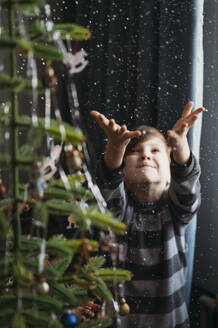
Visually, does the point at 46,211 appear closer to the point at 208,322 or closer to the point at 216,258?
the point at 208,322

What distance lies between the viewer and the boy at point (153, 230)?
883 mm

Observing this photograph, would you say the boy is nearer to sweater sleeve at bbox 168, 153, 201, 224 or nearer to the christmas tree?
sweater sleeve at bbox 168, 153, 201, 224

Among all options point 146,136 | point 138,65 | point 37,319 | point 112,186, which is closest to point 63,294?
point 37,319

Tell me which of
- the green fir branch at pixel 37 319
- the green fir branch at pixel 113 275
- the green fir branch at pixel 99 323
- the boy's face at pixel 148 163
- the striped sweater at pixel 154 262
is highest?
the boy's face at pixel 148 163

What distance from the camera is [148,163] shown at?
2.86 ft

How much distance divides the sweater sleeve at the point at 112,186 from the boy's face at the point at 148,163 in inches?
1.7

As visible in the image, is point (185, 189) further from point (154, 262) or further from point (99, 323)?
point (99, 323)

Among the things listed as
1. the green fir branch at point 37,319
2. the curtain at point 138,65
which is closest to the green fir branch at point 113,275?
the green fir branch at point 37,319

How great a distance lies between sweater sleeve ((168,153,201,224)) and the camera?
32.9 inches

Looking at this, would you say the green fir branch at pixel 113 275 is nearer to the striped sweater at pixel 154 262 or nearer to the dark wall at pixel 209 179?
the striped sweater at pixel 154 262

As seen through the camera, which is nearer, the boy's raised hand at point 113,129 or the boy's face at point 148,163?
the boy's raised hand at point 113,129

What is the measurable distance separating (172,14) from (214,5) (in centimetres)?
9

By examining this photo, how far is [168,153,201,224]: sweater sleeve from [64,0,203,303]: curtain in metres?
0.08

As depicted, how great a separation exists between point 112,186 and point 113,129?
154mm
